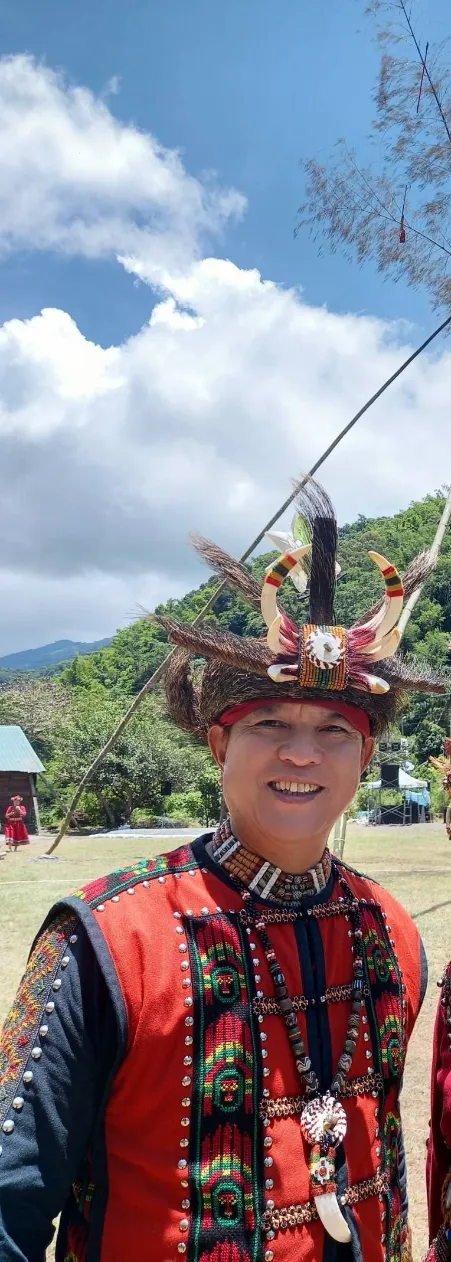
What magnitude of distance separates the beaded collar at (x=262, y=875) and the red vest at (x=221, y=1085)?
4cm

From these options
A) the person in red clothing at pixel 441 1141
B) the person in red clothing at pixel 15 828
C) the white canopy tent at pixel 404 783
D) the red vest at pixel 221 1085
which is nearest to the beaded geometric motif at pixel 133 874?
the red vest at pixel 221 1085

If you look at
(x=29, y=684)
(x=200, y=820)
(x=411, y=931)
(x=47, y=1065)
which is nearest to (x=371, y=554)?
(x=411, y=931)

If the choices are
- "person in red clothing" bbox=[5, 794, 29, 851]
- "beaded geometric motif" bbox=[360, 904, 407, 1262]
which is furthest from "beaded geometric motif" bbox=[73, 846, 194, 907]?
"person in red clothing" bbox=[5, 794, 29, 851]

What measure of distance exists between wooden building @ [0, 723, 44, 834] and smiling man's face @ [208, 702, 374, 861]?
70.7 feet

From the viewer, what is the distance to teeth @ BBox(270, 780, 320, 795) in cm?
167

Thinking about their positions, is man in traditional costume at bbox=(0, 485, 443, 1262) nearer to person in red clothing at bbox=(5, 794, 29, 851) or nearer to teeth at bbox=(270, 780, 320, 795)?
teeth at bbox=(270, 780, 320, 795)

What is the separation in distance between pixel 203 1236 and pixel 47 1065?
0.40 metres

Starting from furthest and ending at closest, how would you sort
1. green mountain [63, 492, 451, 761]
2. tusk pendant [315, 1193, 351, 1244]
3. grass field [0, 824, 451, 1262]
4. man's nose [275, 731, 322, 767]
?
1. green mountain [63, 492, 451, 761]
2. grass field [0, 824, 451, 1262]
3. man's nose [275, 731, 322, 767]
4. tusk pendant [315, 1193, 351, 1244]

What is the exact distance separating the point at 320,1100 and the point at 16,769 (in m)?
21.7

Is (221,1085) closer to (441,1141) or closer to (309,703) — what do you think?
(309,703)

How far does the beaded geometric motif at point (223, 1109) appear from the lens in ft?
4.57

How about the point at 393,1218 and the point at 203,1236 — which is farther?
the point at 393,1218

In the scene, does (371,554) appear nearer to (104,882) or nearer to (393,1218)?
(104,882)

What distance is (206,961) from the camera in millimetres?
1554
